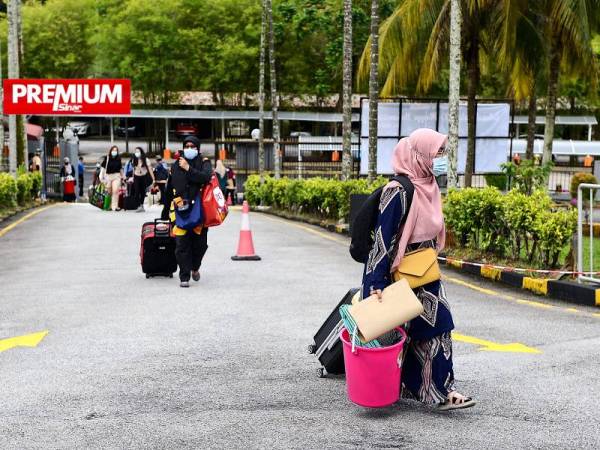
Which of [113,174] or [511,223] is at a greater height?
[113,174]

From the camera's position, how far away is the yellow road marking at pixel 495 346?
8.05 meters

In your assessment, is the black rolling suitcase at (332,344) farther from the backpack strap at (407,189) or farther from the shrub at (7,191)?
the shrub at (7,191)

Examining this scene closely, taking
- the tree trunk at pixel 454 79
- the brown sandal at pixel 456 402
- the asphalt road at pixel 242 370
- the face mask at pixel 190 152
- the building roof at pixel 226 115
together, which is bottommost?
the asphalt road at pixel 242 370

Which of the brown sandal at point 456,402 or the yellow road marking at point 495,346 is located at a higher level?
the brown sandal at point 456,402

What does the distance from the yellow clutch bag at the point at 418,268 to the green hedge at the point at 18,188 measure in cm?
1980

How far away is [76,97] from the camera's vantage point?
37.9m

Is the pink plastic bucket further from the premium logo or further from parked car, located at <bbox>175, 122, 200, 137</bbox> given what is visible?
parked car, located at <bbox>175, 122, 200, 137</bbox>

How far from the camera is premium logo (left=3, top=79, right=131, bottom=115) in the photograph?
3494cm

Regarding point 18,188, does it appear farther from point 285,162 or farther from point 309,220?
point 285,162

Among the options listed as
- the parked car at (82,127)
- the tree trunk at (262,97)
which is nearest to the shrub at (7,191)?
the tree trunk at (262,97)

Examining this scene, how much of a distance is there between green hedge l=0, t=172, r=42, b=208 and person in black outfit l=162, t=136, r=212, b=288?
1391cm

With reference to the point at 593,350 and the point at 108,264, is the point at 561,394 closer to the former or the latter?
the point at 593,350

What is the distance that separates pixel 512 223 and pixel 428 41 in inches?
519

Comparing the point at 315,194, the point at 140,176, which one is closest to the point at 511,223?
the point at 315,194
